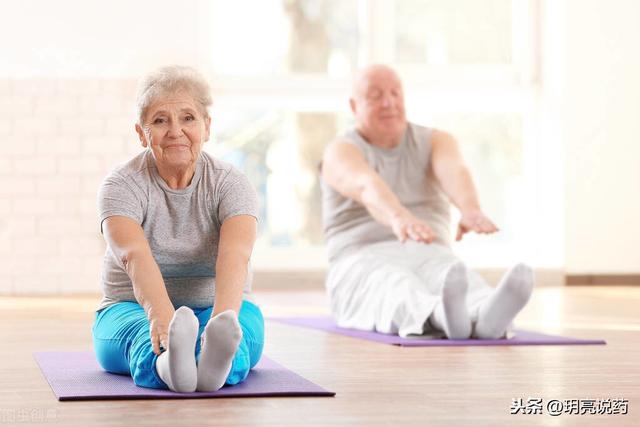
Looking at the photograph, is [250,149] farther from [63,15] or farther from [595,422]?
[595,422]

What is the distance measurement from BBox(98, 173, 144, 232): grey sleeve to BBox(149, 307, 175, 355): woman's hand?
280 millimetres

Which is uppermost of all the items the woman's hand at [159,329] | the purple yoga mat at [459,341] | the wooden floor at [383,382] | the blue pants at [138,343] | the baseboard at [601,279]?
the woman's hand at [159,329]

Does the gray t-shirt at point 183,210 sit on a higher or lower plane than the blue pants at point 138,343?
higher

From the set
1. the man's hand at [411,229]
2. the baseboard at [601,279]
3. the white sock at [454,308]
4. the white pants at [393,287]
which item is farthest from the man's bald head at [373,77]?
the baseboard at [601,279]

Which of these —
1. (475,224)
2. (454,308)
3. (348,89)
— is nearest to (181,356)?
(454,308)

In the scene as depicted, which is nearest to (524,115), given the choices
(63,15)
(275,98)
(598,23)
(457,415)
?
(598,23)

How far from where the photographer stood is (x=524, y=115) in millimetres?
6891

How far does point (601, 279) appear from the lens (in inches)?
266

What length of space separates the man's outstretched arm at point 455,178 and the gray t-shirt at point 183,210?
1.06m

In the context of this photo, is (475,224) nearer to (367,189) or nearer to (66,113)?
(367,189)

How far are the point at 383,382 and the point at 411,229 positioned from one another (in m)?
0.96

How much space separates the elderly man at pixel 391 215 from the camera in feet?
11.7

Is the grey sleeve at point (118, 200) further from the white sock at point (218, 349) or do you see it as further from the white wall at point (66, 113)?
the white wall at point (66, 113)

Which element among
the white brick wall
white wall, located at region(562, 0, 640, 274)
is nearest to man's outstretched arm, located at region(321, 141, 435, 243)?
the white brick wall
